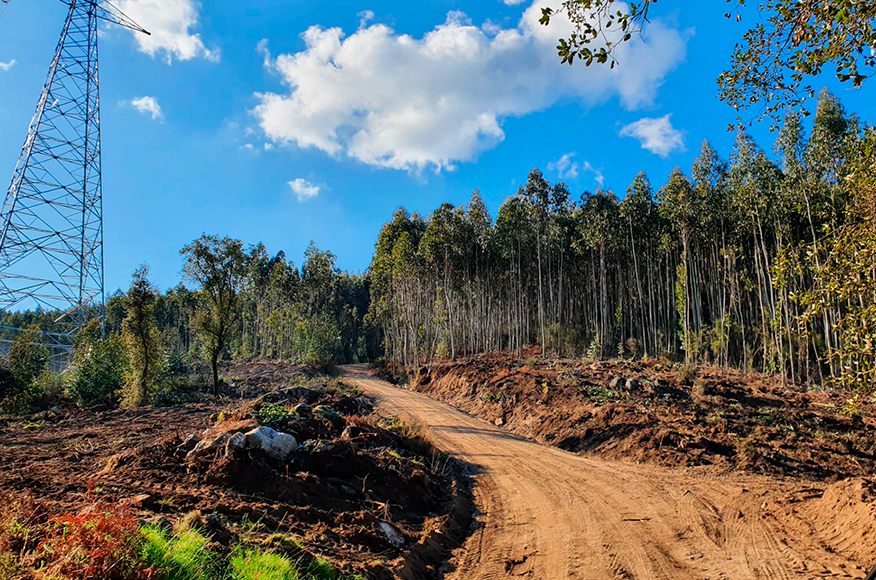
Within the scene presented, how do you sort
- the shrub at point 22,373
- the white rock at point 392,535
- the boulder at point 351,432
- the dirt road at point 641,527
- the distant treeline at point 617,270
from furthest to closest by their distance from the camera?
the distant treeline at point 617,270, the shrub at point 22,373, the boulder at point 351,432, the white rock at point 392,535, the dirt road at point 641,527

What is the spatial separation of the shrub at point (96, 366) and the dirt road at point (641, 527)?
61.3 ft

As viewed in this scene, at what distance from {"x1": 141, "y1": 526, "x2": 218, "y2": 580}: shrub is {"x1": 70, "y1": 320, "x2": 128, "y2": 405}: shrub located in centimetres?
1990

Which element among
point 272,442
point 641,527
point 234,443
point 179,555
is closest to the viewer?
point 179,555

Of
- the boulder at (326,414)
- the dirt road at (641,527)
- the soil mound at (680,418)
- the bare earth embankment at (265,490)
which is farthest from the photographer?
the boulder at (326,414)

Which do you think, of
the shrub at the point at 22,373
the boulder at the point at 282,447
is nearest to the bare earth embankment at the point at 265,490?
the boulder at the point at 282,447

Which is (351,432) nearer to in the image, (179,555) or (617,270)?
(179,555)

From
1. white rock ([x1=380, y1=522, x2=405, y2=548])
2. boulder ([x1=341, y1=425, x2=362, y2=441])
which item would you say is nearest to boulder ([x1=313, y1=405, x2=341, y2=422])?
boulder ([x1=341, y1=425, x2=362, y2=441])

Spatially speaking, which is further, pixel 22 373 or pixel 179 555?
pixel 22 373

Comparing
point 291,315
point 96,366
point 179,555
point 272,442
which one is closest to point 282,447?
point 272,442

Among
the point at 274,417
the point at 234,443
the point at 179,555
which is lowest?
the point at 179,555

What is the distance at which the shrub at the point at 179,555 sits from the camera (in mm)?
3799

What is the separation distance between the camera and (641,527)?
24.3ft

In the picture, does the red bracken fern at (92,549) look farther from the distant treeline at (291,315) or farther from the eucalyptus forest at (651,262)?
the distant treeline at (291,315)

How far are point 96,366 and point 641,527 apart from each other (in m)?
23.4
